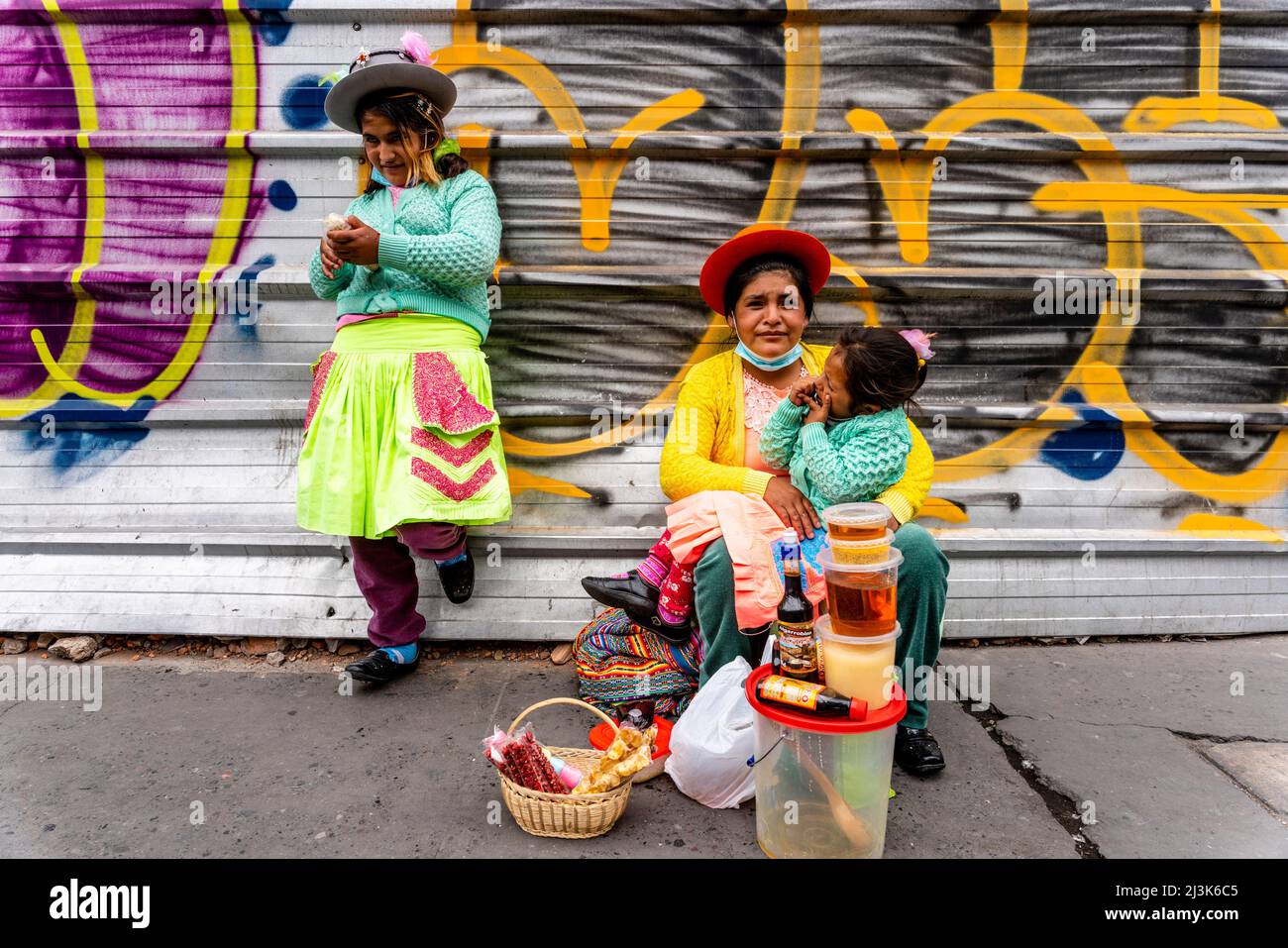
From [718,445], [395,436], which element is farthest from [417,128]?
[718,445]

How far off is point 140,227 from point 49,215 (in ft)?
1.34

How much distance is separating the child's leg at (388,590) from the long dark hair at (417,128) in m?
1.35

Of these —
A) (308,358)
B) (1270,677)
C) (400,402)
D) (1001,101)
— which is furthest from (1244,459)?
(308,358)

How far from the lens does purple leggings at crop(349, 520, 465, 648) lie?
3047mm

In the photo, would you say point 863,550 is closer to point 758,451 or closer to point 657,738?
point 758,451

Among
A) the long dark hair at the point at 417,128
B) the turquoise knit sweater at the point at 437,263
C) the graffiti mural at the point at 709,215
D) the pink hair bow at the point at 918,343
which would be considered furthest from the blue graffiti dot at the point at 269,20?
the pink hair bow at the point at 918,343

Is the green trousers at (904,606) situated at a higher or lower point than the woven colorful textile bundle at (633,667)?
higher

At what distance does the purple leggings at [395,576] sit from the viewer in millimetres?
3047

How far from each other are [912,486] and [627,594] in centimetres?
103

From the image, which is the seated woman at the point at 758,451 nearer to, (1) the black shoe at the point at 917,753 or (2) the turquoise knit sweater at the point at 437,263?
(1) the black shoe at the point at 917,753

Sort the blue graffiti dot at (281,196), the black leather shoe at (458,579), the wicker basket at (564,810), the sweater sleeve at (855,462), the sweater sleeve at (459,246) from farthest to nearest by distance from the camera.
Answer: the blue graffiti dot at (281,196) → the black leather shoe at (458,579) → the sweater sleeve at (459,246) → the sweater sleeve at (855,462) → the wicker basket at (564,810)

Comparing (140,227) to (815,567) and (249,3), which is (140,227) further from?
(815,567)

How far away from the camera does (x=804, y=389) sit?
256cm

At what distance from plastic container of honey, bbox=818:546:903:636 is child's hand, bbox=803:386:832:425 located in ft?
1.90
